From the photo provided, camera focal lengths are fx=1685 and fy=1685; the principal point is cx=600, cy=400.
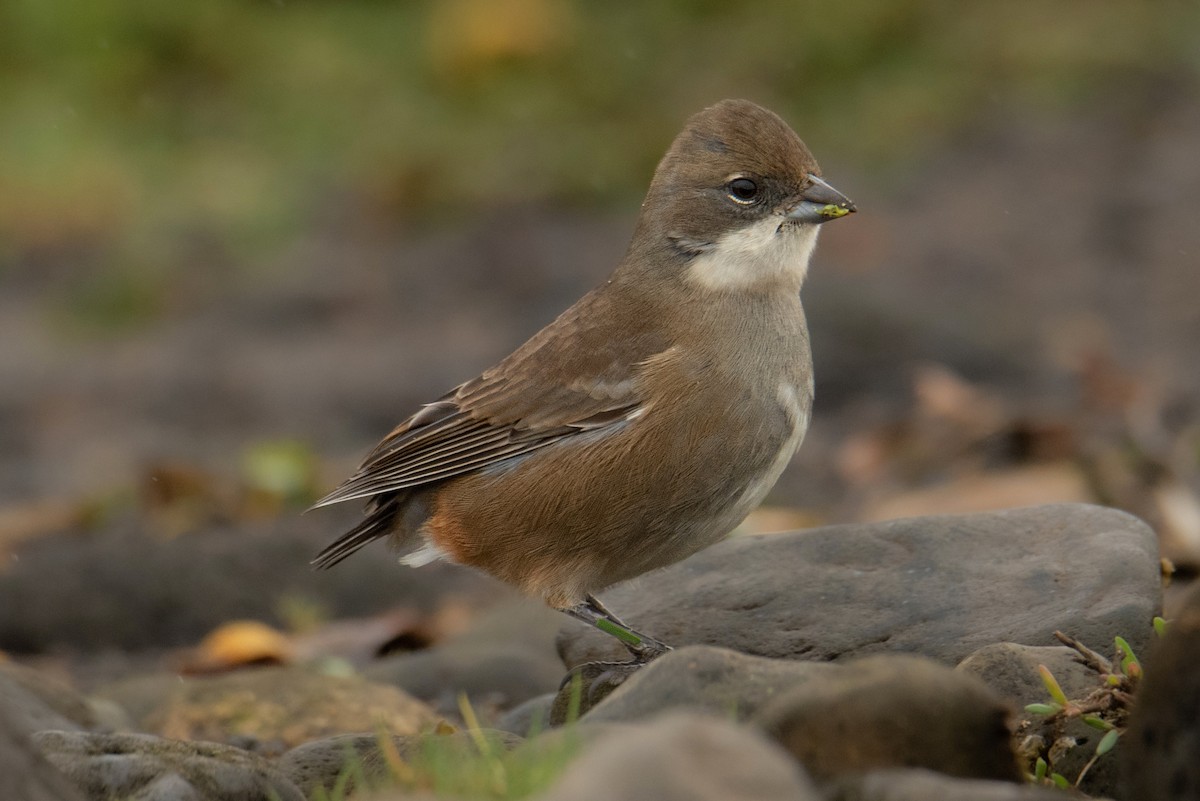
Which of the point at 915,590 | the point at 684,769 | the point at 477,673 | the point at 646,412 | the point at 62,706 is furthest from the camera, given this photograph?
the point at 477,673

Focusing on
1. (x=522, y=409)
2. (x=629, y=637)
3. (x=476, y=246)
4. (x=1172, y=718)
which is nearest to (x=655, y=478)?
(x=629, y=637)

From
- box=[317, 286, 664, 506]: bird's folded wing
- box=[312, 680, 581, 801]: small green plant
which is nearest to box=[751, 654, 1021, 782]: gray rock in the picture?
box=[312, 680, 581, 801]: small green plant

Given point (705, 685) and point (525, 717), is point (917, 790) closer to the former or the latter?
point (705, 685)

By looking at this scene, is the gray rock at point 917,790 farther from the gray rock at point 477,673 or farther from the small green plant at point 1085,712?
the gray rock at point 477,673

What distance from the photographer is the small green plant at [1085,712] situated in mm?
3770

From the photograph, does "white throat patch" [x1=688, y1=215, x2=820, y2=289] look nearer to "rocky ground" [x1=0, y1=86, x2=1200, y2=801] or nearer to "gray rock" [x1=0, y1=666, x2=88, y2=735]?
"rocky ground" [x1=0, y1=86, x2=1200, y2=801]

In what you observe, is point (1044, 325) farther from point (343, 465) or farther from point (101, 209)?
point (101, 209)

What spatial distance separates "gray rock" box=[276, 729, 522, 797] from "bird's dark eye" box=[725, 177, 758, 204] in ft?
7.15

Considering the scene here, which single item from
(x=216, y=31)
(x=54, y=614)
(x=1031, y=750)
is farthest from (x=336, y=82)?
(x=1031, y=750)

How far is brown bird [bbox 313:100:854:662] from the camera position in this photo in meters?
5.13

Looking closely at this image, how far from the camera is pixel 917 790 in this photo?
2.96 meters

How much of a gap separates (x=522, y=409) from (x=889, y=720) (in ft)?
8.37

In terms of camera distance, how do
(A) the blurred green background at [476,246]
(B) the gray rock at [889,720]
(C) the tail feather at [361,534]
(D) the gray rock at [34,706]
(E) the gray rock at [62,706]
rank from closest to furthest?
1. (B) the gray rock at [889,720]
2. (D) the gray rock at [34,706]
3. (E) the gray rock at [62,706]
4. (C) the tail feather at [361,534]
5. (A) the blurred green background at [476,246]

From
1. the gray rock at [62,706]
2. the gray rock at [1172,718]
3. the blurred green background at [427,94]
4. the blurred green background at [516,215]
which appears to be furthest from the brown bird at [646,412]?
the blurred green background at [427,94]
